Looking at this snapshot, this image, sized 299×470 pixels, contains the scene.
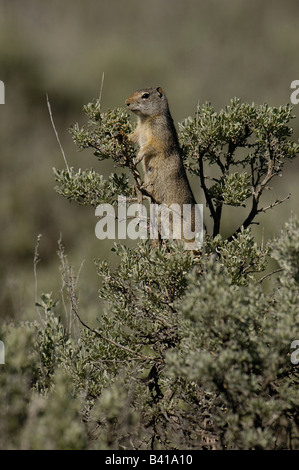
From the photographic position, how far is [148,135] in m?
4.63

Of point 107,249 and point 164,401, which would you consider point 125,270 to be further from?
point 107,249

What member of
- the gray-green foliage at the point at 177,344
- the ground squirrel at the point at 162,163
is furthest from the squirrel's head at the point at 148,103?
the gray-green foliage at the point at 177,344

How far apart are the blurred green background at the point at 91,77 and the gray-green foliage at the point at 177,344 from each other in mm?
952

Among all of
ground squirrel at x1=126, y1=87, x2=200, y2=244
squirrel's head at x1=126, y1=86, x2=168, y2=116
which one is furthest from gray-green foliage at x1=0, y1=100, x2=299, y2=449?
squirrel's head at x1=126, y1=86, x2=168, y2=116

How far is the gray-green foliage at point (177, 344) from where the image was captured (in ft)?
8.44

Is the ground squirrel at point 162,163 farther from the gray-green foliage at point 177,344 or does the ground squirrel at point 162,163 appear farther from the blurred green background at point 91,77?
the blurred green background at point 91,77

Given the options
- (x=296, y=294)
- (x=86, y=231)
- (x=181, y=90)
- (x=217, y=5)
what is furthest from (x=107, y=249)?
(x=217, y=5)

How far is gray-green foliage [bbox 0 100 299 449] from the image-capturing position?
8.44 feet

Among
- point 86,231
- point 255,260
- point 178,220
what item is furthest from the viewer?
point 86,231

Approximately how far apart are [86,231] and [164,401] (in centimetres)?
605

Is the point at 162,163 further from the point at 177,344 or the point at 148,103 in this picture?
the point at 177,344
